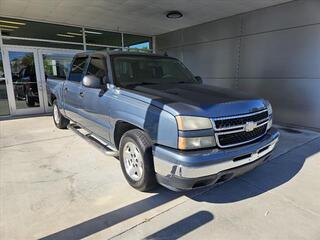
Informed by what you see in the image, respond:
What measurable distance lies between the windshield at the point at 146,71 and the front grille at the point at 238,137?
1.53 metres

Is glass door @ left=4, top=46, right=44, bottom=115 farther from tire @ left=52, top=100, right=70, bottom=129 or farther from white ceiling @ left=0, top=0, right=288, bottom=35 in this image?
tire @ left=52, top=100, right=70, bottom=129

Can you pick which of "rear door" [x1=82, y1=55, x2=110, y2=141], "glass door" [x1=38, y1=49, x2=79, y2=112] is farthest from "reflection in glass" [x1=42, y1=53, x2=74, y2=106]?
"rear door" [x1=82, y1=55, x2=110, y2=141]

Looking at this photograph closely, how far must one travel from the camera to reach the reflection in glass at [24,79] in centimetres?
839

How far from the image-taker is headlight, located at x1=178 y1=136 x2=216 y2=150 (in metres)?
2.38

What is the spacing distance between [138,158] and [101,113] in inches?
42.4

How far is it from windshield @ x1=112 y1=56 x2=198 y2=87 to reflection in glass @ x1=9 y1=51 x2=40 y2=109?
21.2ft

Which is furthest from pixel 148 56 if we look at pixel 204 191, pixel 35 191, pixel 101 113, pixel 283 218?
pixel 283 218

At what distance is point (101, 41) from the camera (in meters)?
10.2

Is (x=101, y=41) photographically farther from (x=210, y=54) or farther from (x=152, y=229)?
(x=152, y=229)

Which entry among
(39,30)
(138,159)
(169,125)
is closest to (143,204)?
(138,159)

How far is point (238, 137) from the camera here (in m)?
2.65

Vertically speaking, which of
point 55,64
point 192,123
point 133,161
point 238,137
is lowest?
point 133,161

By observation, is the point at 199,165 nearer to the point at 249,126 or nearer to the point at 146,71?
the point at 249,126

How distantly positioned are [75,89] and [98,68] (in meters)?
0.94
